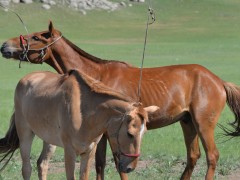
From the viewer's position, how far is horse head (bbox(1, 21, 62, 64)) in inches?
408

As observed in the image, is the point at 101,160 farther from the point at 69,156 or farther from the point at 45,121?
the point at 69,156

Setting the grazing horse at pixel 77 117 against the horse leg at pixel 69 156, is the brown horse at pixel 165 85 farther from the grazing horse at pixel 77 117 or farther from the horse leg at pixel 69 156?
the horse leg at pixel 69 156

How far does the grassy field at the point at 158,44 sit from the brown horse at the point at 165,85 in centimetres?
67

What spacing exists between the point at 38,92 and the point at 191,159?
250 cm

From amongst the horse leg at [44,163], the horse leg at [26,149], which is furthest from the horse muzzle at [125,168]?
the horse leg at [44,163]

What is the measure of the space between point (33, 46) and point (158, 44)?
39023 mm

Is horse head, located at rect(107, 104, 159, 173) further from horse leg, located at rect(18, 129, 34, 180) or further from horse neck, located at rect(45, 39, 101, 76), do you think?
horse neck, located at rect(45, 39, 101, 76)

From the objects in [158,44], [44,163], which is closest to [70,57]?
[44,163]

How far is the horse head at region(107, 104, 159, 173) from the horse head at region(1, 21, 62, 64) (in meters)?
3.00

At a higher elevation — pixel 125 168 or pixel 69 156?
pixel 125 168

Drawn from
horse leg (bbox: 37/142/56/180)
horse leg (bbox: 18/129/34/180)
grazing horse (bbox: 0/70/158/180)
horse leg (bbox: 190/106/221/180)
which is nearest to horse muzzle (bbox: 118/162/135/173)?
grazing horse (bbox: 0/70/158/180)

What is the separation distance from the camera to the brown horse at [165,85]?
399 inches

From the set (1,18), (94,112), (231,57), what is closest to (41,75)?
(94,112)

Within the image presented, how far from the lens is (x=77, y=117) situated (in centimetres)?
827
